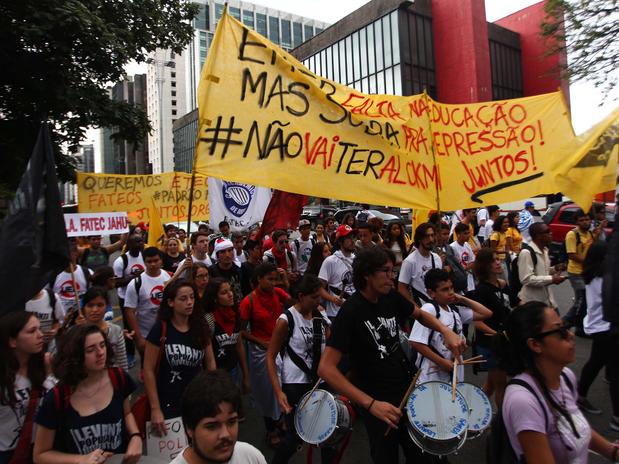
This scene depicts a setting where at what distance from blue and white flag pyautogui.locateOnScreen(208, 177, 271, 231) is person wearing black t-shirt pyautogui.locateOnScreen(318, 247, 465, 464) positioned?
6.66 metres

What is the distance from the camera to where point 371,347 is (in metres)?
2.74

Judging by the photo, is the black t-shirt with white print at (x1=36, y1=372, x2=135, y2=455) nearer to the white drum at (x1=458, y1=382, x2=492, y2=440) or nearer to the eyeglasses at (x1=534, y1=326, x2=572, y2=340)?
the white drum at (x1=458, y1=382, x2=492, y2=440)

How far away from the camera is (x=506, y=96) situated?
37.9 m

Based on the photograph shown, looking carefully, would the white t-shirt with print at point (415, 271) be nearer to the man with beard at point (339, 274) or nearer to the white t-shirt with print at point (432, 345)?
the man with beard at point (339, 274)

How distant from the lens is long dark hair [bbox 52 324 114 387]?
244 cm

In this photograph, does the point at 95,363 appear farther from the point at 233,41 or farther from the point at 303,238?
the point at 303,238

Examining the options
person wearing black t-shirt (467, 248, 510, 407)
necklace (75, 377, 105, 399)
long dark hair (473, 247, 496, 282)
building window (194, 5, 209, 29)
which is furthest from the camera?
building window (194, 5, 209, 29)

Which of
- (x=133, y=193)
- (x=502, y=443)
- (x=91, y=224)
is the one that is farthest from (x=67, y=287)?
(x=133, y=193)

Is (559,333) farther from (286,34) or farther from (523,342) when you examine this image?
(286,34)

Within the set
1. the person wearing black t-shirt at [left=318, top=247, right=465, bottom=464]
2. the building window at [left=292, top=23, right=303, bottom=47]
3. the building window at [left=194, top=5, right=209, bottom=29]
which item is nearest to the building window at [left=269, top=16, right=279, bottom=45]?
the building window at [left=292, top=23, right=303, bottom=47]

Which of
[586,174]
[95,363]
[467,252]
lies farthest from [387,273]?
[467,252]

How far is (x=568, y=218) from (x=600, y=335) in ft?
36.9

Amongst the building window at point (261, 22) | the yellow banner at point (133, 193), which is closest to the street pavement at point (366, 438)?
the yellow banner at point (133, 193)

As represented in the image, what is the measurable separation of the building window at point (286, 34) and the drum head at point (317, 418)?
391ft
